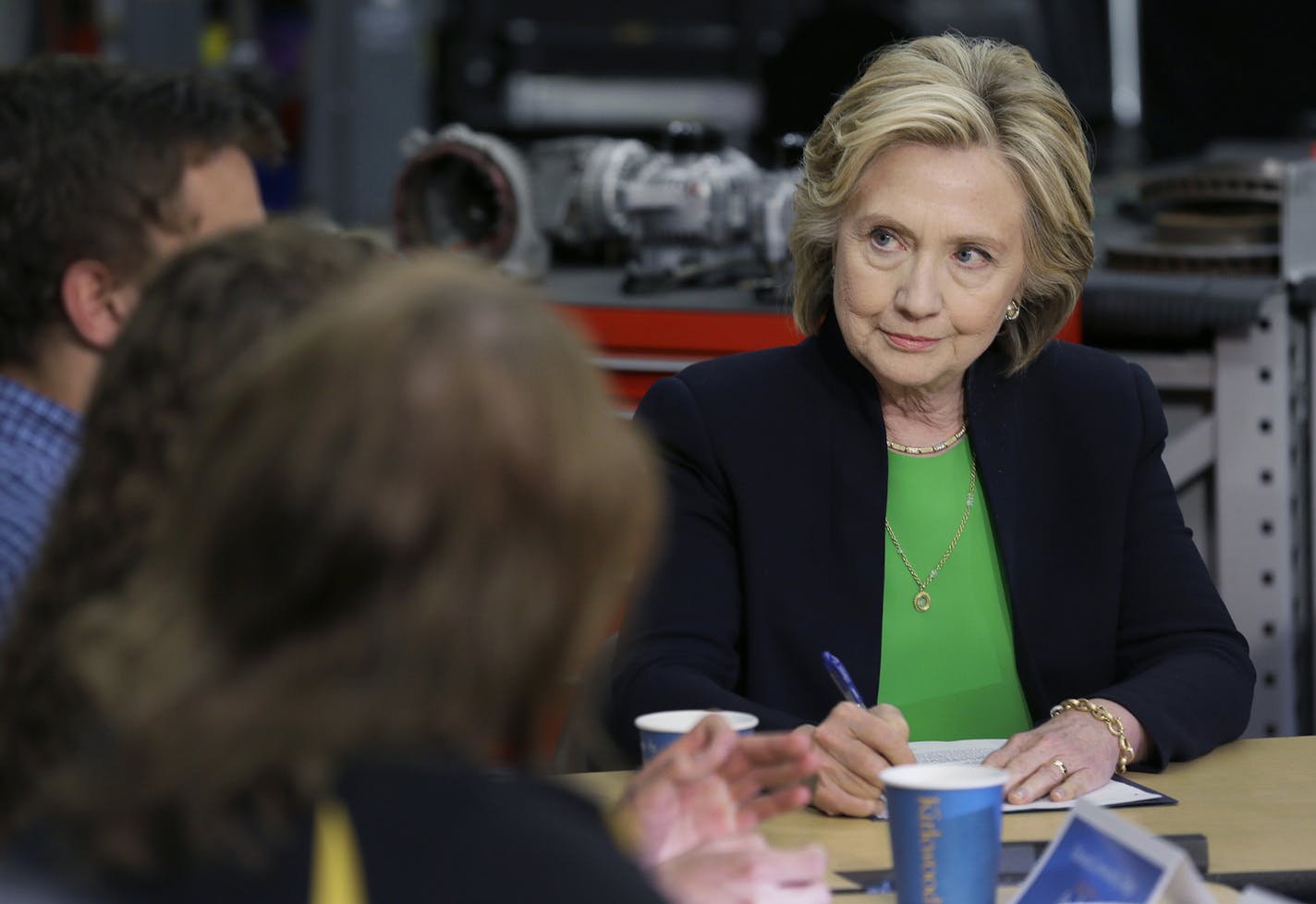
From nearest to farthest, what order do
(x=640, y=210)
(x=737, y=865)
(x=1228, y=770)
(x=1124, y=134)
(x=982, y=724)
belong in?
(x=737, y=865)
(x=1228, y=770)
(x=982, y=724)
(x=640, y=210)
(x=1124, y=134)

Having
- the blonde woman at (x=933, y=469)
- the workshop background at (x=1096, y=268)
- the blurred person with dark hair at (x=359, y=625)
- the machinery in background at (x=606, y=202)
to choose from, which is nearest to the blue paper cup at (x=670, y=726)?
the blonde woman at (x=933, y=469)

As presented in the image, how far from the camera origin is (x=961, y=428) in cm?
200

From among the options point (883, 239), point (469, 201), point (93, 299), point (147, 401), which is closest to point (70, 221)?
point (93, 299)

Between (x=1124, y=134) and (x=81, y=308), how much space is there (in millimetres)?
7704

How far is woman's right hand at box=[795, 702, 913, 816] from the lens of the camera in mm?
1486

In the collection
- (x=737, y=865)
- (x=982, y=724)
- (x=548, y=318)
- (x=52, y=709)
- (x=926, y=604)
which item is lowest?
(x=982, y=724)

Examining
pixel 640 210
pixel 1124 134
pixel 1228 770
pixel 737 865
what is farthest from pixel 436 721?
pixel 1124 134

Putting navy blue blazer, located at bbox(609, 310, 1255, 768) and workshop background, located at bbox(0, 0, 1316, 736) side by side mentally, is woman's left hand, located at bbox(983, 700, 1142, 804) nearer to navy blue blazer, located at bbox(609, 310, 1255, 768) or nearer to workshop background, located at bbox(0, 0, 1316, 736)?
navy blue blazer, located at bbox(609, 310, 1255, 768)

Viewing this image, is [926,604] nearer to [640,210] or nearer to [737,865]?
[737,865]

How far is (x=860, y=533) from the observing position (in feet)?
6.28

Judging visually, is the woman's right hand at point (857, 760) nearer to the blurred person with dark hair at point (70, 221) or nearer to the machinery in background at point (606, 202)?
the blurred person with dark hair at point (70, 221)

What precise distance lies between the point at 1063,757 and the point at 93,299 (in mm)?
1014

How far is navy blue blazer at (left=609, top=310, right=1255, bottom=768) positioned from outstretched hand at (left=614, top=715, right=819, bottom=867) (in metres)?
0.60

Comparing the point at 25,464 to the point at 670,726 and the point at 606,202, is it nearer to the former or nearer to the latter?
the point at 670,726
